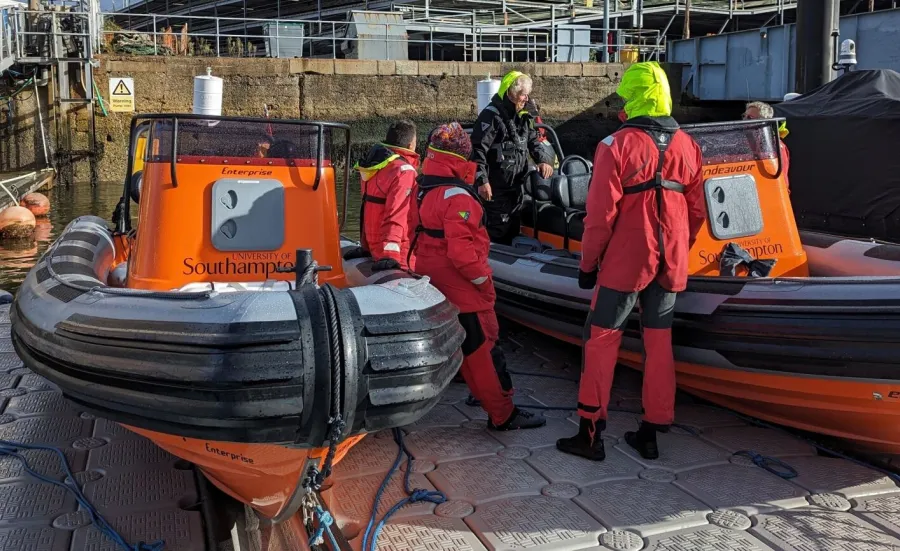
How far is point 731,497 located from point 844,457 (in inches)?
29.5

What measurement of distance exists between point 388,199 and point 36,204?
10.2 meters

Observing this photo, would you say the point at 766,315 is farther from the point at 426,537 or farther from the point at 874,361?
the point at 426,537

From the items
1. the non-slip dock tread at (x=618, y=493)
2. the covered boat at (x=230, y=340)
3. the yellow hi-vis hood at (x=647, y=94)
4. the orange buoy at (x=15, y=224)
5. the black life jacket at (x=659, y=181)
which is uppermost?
the yellow hi-vis hood at (x=647, y=94)

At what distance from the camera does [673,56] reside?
72.5ft

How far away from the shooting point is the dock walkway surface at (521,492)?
122 inches

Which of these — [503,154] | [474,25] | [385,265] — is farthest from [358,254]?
[474,25]

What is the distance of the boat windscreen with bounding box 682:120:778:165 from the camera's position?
466cm

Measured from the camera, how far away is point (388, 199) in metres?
4.75

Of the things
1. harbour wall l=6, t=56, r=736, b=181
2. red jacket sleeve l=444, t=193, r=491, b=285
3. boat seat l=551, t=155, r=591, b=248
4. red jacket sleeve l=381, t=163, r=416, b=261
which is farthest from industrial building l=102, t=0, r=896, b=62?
red jacket sleeve l=444, t=193, r=491, b=285

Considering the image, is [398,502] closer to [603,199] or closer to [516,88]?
[603,199]

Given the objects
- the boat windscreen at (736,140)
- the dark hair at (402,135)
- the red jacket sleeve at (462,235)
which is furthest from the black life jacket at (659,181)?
the dark hair at (402,135)

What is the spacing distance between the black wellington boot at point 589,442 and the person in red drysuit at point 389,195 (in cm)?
137

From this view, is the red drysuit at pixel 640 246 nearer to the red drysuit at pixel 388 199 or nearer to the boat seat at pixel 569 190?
the red drysuit at pixel 388 199

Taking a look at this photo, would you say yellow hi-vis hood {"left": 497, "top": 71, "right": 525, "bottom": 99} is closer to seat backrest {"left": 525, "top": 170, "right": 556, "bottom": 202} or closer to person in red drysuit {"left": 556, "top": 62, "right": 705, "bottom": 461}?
seat backrest {"left": 525, "top": 170, "right": 556, "bottom": 202}
